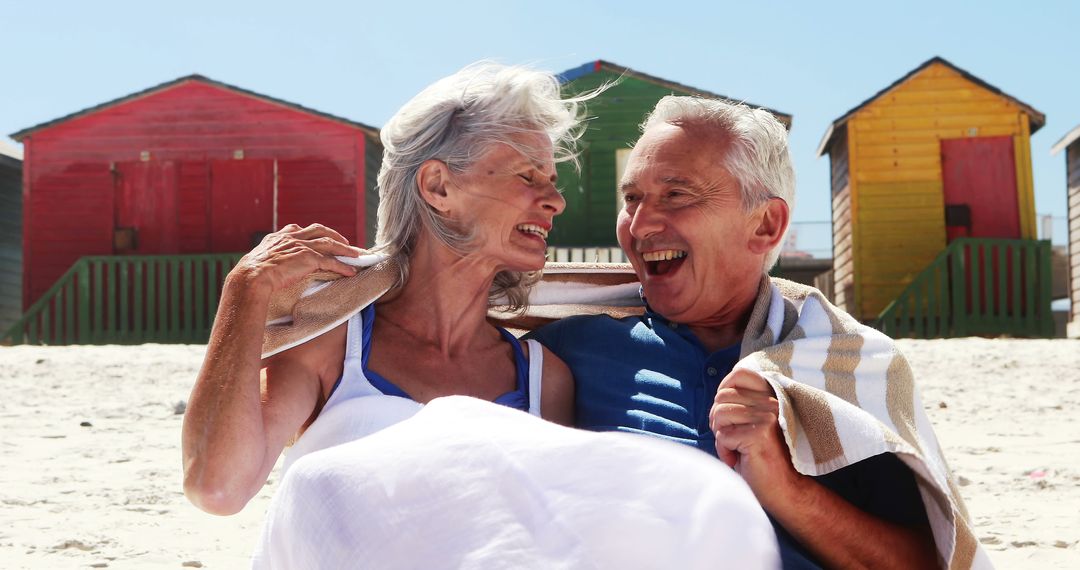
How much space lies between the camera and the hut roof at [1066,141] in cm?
1523

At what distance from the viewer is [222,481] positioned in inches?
83.0

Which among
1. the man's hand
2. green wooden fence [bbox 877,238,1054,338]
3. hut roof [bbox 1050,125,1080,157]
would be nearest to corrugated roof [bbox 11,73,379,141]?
green wooden fence [bbox 877,238,1054,338]

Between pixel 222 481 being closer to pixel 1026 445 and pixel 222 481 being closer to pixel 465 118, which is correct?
pixel 465 118

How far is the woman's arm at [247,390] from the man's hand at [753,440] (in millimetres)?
925

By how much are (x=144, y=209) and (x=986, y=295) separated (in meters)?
12.2

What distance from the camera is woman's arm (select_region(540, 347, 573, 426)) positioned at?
276 cm

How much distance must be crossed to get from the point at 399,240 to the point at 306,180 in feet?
44.6

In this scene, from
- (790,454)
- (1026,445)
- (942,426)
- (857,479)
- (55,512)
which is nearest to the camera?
(790,454)

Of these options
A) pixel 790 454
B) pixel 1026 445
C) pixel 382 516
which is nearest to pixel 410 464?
pixel 382 516

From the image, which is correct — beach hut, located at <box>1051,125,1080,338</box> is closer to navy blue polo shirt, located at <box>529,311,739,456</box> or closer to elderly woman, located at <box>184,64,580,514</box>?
Answer: navy blue polo shirt, located at <box>529,311,739,456</box>

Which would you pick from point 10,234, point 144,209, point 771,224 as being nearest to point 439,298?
point 771,224

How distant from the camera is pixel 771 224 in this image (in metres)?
2.86

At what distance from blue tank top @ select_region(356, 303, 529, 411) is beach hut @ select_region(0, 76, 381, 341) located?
1326cm

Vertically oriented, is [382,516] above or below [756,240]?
below
